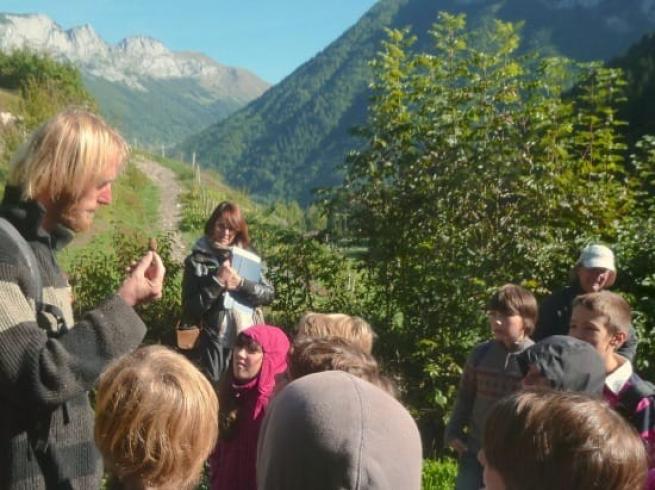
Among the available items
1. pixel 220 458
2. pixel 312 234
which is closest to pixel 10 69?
pixel 312 234

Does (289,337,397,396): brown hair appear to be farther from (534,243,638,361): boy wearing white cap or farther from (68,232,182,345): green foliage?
(68,232,182,345): green foliage

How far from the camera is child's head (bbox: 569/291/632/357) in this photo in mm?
3525

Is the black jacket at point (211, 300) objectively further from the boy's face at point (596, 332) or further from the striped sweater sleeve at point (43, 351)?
the striped sweater sleeve at point (43, 351)

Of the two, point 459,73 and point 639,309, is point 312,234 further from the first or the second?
point 639,309

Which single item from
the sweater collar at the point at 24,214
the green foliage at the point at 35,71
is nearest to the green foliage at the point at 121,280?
the sweater collar at the point at 24,214

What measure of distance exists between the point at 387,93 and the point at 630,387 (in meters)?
3.67

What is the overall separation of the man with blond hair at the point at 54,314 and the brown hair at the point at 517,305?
7.71 feet

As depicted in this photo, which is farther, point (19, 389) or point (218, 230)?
point (218, 230)

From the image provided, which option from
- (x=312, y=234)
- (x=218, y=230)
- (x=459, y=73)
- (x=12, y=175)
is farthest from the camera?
(x=312, y=234)

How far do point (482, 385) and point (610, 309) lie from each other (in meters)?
0.81

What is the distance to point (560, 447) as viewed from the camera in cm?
167

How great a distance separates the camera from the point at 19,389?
1.79 meters

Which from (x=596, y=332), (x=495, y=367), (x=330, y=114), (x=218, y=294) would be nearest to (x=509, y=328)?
(x=495, y=367)

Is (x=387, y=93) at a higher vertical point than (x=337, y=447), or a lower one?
higher
